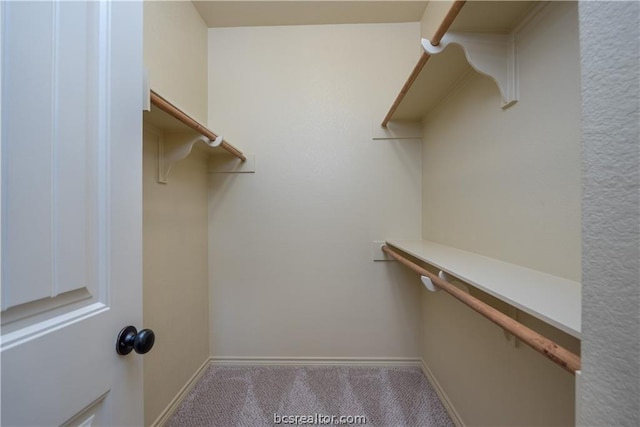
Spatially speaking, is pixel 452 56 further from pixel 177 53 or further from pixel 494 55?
pixel 177 53

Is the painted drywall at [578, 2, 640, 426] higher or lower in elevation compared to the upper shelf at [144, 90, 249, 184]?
lower

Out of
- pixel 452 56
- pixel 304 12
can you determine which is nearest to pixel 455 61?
pixel 452 56

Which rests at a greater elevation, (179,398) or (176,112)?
(176,112)

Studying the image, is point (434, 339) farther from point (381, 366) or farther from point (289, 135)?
point (289, 135)

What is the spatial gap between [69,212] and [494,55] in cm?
125

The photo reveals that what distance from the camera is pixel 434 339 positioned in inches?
60.0

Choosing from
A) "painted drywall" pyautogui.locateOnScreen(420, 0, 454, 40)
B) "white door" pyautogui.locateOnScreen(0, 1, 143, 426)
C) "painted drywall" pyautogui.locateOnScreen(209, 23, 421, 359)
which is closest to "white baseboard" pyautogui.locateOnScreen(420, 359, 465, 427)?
"painted drywall" pyautogui.locateOnScreen(209, 23, 421, 359)

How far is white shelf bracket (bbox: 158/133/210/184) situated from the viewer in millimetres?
1236

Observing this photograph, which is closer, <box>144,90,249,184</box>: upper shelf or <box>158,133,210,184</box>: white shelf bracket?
<box>144,90,249,184</box>: upper shelf

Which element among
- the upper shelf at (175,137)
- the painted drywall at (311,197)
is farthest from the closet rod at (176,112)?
the painted drywall at (311,197)

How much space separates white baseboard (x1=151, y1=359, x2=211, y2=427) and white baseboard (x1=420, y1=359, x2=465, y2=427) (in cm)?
147

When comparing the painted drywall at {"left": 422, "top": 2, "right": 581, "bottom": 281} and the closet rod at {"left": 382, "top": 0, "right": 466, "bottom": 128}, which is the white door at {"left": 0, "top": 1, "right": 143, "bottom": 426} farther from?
the painted drywall at {"left": 422, "top": 2, "right": 581, "bottom": 281}

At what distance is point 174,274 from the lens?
136 cm

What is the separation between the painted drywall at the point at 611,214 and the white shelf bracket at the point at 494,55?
0.63m
